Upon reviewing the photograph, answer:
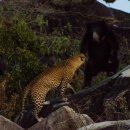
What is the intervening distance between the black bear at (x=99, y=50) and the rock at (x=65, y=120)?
2903 mm

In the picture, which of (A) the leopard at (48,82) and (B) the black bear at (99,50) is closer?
(A) the leopard at (48,82)

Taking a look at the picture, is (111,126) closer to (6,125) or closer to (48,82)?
(6,125)

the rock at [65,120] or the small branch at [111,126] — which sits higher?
the small branch at [111,126]

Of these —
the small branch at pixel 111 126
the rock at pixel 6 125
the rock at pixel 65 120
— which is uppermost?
the small branch at pixel 111 126

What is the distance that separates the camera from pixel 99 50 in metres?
11.7

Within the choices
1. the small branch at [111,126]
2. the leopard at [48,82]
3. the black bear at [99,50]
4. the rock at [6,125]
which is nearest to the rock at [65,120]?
the rock at [6,125]

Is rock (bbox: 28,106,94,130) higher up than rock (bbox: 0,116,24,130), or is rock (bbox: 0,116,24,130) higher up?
rock (bbox: 28,106,94,130)

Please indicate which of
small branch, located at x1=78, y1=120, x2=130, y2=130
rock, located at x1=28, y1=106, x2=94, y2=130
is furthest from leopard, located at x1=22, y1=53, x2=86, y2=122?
small branch, located at x1=78, y1=120, x2=130, y2=130

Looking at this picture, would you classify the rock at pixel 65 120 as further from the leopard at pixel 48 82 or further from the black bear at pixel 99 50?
the black bear at pixel 99 50

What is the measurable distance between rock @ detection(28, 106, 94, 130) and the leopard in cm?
54

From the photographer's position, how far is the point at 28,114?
32.4 ft

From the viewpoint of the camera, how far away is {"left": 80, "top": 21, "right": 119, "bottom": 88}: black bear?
11609mm

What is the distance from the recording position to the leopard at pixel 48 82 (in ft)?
31.0

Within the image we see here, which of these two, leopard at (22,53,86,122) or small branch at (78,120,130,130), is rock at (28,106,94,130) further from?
small branch at (78,120,130,130)
